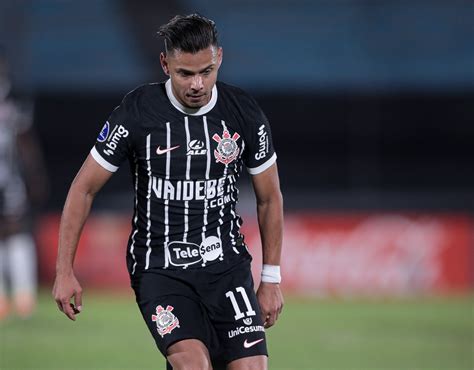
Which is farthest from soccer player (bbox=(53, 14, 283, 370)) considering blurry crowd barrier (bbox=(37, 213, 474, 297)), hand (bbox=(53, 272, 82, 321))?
blurry crowd barrier (bbox=(37, 213, 474, 297))

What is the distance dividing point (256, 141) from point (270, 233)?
1.48ft

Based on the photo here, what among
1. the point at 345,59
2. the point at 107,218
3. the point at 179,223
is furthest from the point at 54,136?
the point at 179,223

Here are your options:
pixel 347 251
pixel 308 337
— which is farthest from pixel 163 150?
pixel 347 251

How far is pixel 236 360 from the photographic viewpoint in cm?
497

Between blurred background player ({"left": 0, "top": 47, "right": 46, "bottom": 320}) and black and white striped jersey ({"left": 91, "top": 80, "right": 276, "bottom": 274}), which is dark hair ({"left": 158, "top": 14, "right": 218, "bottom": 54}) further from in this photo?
blurred background player ({"left": 0, "top": 47, "right": 46, "bottom": 320})

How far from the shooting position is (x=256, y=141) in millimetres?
5098

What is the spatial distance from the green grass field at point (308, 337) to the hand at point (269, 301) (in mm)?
3123

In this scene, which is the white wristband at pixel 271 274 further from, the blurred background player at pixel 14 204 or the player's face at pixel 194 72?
the blurred background player at pixel 14 204

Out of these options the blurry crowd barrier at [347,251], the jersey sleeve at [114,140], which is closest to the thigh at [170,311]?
the jersey sleeve at [114,140]

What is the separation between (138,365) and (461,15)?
1031cm

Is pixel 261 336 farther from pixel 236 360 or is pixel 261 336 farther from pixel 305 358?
pixel 305 358

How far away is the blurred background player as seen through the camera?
11633 mm

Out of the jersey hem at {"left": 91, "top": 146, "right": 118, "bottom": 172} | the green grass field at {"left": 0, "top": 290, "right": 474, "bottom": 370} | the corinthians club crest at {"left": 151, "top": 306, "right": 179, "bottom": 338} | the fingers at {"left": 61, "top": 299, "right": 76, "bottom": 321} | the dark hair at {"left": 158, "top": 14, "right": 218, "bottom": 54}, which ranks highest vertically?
the dark hair at {"left": 158, "top": 14, "right": 218, "bottom": 54}

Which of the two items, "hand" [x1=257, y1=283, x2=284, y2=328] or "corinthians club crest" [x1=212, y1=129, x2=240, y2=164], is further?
"hand" [x1=257, y1=283, x2=284, y2=328]
